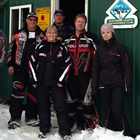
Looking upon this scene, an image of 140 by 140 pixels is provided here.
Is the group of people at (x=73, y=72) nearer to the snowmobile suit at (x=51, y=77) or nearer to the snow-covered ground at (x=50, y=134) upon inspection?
the snowmobile suit at (x=51, y=77)

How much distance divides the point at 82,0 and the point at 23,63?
4.56 meters

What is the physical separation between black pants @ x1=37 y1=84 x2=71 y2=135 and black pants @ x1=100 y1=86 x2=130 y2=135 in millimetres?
658

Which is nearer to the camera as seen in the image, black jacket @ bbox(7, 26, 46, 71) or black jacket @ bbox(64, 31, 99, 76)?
black jacket @ bbox(64, 31, 99, 76)

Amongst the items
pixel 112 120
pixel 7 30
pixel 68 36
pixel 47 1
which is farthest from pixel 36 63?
pixel 7 30

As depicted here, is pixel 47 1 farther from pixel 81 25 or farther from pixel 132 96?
pixel 132 96

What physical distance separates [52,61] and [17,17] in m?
2.65

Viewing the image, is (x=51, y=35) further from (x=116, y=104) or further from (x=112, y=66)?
(x=116, y=104)

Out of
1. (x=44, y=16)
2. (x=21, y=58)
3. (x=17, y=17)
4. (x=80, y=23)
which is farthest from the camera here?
(x=17, y=17)

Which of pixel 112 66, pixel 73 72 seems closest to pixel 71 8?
pixel 73 72

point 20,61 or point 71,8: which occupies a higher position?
point 71,8

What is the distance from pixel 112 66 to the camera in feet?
13.6

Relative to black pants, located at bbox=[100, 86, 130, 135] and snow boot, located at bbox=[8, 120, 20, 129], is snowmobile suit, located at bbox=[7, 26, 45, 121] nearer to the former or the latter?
snow boot, located at bbox=[8, 120, 20, 129]

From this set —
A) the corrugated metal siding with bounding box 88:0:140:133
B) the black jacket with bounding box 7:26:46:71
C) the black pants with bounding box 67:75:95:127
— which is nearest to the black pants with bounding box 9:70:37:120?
the black jacket with bounding box 7:26:46:71

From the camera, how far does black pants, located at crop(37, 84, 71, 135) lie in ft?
13.7
